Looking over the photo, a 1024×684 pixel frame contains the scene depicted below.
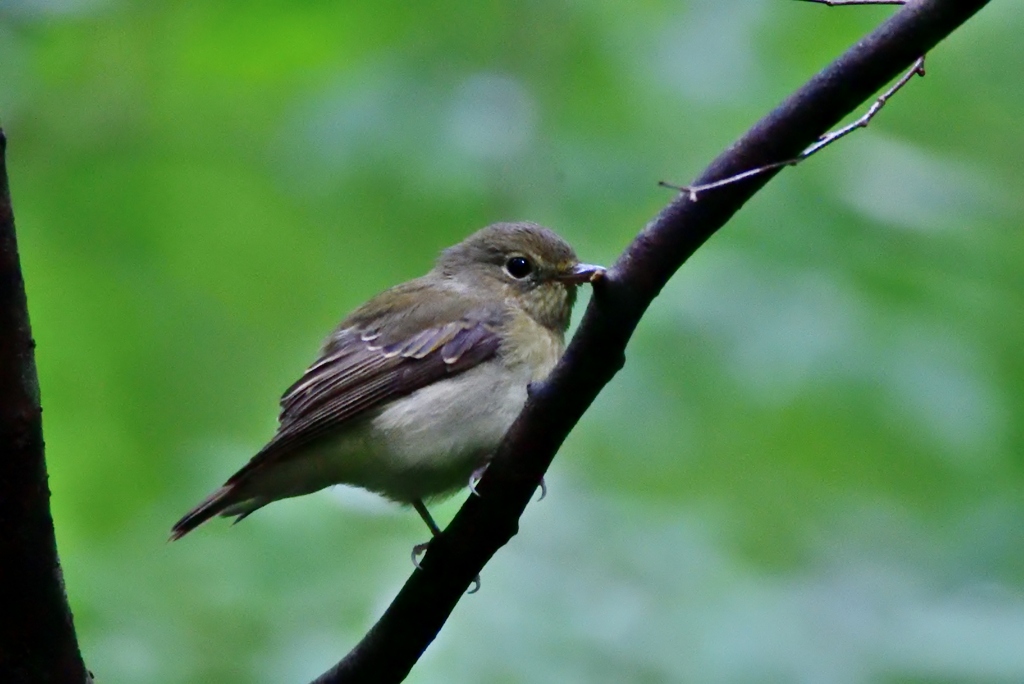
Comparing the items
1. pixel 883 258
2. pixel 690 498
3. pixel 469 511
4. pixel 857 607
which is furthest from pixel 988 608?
pixel 469 511

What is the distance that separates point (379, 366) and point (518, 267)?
0.85 m

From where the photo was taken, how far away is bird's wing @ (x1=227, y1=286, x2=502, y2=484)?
4.76 m

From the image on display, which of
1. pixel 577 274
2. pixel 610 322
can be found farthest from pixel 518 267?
pixel 610 322

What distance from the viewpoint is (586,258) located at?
17.5 ft

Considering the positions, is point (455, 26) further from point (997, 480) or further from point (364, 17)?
point (997, 480)

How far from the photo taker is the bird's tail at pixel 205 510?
14.4 feet

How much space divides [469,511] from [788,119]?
1.34 metres

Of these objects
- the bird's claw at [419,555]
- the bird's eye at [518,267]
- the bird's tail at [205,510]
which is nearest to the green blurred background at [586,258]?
the bird's claw at [419,555]

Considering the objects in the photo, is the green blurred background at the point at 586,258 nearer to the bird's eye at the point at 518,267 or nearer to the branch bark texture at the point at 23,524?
the bird's eye at the point at 518,267

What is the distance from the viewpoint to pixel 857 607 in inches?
172

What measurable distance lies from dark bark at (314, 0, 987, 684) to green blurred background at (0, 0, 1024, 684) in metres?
0.80

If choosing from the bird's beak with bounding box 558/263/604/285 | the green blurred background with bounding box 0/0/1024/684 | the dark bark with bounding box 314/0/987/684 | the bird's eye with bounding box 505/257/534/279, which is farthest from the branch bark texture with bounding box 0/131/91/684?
the bird's eye with bounding box 505/257/534/279

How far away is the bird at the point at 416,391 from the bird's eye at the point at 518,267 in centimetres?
1

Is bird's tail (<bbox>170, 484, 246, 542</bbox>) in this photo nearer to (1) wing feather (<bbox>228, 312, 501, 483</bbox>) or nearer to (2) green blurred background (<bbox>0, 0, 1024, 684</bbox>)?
(1) wing feather (<bbox>228, 312, 501, 483</bbox>)
